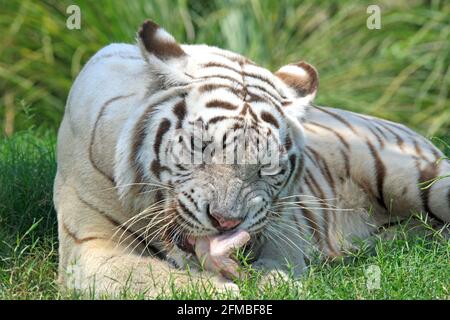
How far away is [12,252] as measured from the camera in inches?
154

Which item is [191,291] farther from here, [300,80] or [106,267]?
[300,80]

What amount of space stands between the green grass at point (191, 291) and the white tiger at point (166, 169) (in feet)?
0.45

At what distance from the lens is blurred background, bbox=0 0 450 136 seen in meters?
7.36

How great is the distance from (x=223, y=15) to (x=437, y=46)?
1.71m

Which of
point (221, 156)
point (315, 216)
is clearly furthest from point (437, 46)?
point (221, 156)

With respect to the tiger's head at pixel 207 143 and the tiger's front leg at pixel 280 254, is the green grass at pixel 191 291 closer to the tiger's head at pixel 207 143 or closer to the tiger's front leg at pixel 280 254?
the tiger's front leg at pixel 280 254

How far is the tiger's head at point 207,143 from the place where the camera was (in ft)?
10.8

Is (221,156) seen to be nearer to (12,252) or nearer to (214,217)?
(214,217)

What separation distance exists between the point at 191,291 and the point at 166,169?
1.51 feet
